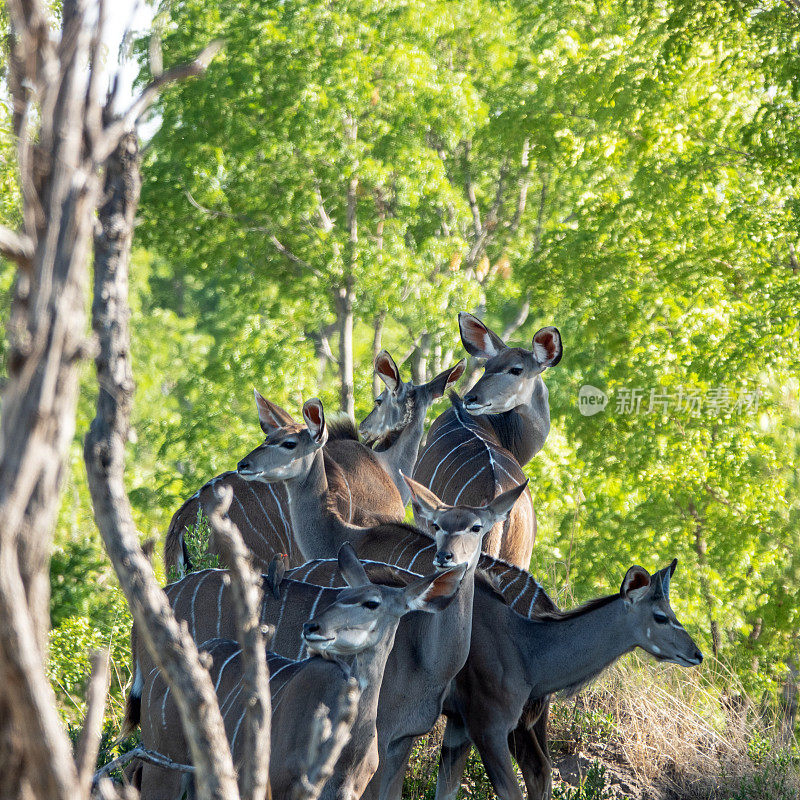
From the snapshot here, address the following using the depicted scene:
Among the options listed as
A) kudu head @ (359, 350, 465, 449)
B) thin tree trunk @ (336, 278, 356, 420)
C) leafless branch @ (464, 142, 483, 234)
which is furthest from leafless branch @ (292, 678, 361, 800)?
leafless branch @ (464, 142, 483, 234)

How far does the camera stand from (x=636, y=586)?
441 cm

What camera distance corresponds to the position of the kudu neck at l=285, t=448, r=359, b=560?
5.28 m

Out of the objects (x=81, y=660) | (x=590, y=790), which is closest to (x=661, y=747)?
(x=590, y=790)

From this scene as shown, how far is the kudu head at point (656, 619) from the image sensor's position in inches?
168

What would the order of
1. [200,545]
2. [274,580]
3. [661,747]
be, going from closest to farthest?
[274,580], [200,545], [661,747]

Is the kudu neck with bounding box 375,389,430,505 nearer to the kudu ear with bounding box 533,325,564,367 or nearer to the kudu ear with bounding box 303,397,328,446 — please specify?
the kudu ear with bounding box 533,325,564,367

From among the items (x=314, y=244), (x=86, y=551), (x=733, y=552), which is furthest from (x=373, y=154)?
(x=733, y=552)

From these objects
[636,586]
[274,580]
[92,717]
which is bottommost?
[636,586]

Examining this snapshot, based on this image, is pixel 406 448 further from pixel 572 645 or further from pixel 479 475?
pixel 572 645

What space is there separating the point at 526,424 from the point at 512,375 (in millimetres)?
445

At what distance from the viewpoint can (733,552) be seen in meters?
7.00

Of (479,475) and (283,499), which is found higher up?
(283,499)

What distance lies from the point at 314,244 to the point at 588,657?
7578 mm

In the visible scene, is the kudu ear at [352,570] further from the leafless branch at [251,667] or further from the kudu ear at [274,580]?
the leafless branch at [251,667]
